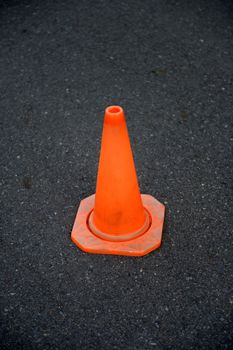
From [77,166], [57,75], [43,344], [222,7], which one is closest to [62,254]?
[43,344]

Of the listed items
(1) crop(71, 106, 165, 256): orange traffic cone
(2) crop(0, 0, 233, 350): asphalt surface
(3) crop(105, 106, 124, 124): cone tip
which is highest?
(3) crop(105, 106, 124, 124): cone tip

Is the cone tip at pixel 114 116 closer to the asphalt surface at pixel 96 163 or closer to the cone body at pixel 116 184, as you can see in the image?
the cone body at pixel 116 184

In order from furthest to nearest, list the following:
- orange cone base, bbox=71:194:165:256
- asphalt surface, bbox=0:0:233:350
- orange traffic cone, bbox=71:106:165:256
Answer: orange cone base, bbox=71:194:165:256
orange traffic cone, bbox=71:106:165:256
asphalt surface, bbox=0:0:233:350

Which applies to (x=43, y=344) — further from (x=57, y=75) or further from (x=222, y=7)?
(x=222, y=7)

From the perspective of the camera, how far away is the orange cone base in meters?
2.68

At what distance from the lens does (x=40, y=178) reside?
10.9ft

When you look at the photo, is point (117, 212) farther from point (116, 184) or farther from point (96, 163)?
A: point (96, 163)

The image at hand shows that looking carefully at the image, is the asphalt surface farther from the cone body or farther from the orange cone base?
the cone body

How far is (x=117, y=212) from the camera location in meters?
2.67

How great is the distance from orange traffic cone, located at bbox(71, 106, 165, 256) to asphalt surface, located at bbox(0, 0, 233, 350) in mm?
74

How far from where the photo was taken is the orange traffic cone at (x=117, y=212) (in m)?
2.51

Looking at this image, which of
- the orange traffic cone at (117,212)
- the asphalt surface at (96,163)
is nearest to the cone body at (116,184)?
the orange traffic cone at (117,212)

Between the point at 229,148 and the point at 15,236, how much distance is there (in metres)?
1.65

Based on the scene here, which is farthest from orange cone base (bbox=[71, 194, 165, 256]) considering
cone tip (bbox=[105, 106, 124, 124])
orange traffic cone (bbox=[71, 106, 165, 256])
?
cone tip (bbox=[105, 106, 124, 124])
